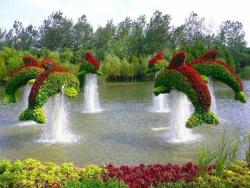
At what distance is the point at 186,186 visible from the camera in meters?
8.15

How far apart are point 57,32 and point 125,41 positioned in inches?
1039

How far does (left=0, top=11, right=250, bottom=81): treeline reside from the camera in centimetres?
4769

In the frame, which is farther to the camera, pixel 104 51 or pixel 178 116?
pixel 104 51

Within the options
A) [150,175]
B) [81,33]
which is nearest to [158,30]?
[81,33]

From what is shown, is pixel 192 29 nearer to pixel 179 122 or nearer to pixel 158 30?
pixel 158 30

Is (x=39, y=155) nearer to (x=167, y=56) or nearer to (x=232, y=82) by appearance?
(x=232, y=82)

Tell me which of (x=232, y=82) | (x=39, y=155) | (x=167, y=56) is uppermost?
(x=167, y=56)

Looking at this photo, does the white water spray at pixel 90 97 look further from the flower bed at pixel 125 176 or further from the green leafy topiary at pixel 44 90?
the flower bed at pixel 125 176

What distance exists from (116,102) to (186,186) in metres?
18.1

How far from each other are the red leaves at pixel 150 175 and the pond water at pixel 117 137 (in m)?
2.73

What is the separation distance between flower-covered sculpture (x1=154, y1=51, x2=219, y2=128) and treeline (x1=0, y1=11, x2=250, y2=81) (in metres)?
31.0

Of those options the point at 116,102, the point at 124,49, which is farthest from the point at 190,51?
the point at 116,102

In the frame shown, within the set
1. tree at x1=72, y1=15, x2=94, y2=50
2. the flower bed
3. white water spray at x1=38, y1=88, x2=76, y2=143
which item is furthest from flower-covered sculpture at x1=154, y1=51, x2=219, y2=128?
tree at x1=72, y1=15, x2=94, y2=50

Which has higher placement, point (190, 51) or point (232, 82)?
point (190, 51)
